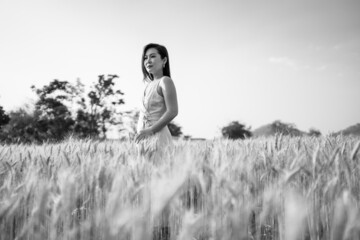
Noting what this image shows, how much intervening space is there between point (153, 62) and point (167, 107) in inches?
29.9

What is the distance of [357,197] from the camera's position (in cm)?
109

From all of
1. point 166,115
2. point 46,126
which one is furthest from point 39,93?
point 166,115

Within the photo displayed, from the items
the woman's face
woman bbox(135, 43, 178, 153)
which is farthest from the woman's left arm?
the woman's face

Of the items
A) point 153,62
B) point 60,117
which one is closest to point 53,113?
point 60,117

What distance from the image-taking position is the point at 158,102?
9.33ft

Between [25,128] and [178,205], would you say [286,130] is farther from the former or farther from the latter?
[25,128]

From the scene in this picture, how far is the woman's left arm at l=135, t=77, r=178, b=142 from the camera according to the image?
2.57 m

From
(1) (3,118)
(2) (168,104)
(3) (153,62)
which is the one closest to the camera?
(2) (168,104)

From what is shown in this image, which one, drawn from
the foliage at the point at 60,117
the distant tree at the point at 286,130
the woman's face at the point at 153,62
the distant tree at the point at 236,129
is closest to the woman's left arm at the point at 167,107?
the woman's face at the point at 153,62

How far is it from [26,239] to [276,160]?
122 cm

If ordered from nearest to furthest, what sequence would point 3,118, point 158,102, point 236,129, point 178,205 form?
point 178,205
point 158,102
point 3,118
point 236,129

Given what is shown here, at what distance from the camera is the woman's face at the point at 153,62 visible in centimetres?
307

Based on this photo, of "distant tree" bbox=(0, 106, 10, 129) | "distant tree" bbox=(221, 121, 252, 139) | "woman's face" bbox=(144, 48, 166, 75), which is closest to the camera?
"woman's face" bbox=(144, 48, 166, 75)

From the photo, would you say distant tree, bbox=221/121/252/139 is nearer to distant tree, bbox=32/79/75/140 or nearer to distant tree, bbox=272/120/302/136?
distant tree, bbox=32/79/75/140
